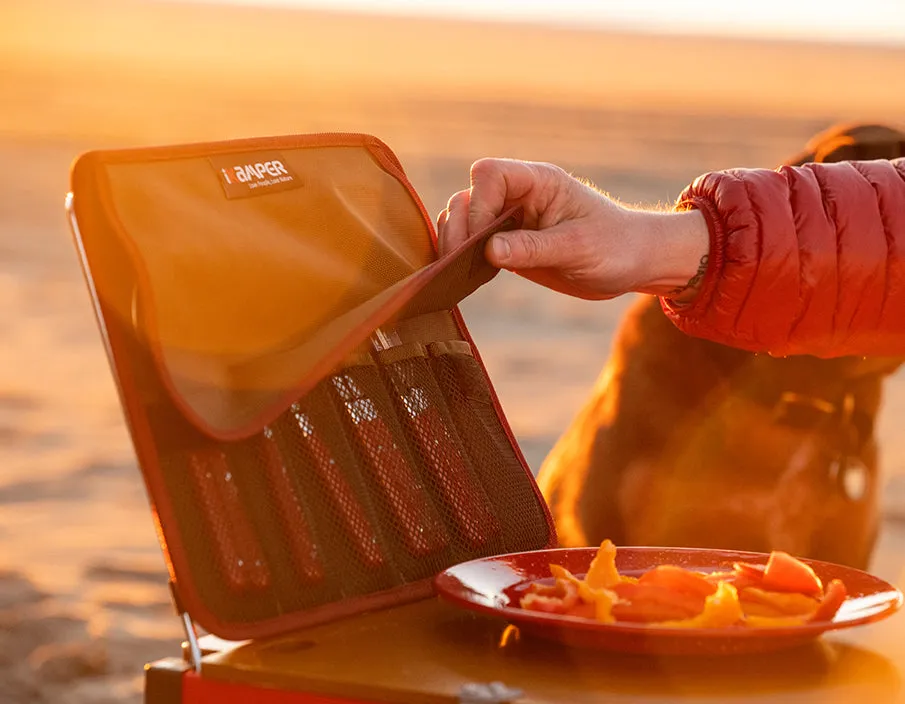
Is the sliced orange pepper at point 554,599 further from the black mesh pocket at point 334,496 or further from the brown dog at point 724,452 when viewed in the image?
the brown dog at point 724,452

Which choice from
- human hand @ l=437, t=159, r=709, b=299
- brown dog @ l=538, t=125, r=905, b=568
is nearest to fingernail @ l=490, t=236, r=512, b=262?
human hand @ l=437, t=159, r=709, b=299

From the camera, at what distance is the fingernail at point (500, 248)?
186 cm

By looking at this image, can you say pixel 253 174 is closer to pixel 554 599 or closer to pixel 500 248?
pixel 500 248

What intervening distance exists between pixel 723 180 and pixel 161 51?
58.7 meters

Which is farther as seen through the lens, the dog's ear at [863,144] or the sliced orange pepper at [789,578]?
the dog's ear at [863,144]

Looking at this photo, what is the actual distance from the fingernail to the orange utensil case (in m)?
0.02

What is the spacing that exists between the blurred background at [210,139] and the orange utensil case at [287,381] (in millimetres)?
1931

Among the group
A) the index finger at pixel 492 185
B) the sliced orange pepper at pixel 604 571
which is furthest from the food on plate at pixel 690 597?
the index finger at pixel 492 185

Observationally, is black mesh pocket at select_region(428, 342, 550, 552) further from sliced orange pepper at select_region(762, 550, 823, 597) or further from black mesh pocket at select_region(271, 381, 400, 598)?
sliced orange pepper at select_region(762, 550, 823, 597)

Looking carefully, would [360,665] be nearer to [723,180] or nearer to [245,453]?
[245,453]

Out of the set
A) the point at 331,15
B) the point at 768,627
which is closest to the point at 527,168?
the point at 768,627

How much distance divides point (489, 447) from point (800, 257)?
58 cm

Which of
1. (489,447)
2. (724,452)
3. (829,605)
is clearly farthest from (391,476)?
(724,452)

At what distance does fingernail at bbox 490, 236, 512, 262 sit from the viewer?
1.86 meters
